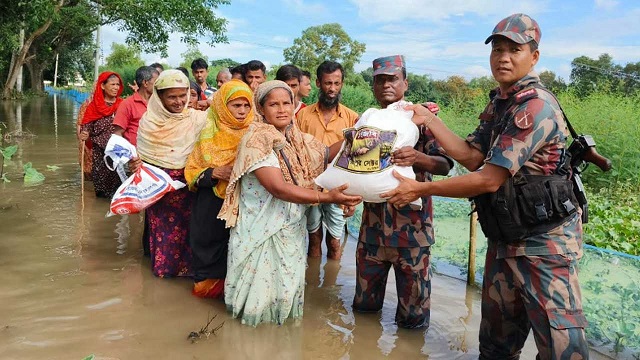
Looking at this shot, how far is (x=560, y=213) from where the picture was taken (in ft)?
7.95

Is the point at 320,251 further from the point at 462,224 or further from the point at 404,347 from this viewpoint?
the point at 404,347

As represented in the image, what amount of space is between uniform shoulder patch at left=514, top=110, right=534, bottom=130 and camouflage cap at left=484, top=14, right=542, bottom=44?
1.06 ft

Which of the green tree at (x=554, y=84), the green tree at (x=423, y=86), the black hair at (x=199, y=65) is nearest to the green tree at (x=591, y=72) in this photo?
the green tree at (x=554, y=84)

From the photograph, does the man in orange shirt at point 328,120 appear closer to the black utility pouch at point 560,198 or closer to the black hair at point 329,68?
the black hair at point 329,68

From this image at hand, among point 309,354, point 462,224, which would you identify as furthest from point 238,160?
point 462,224

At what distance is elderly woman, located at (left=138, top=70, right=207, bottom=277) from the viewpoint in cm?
425

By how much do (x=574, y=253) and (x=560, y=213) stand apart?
0.21 m

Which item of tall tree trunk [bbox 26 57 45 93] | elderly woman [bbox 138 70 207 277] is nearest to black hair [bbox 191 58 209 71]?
elderly woman [bbox 138 70 207 277]

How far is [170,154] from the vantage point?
425 cm

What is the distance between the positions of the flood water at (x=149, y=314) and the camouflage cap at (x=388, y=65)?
165 cm

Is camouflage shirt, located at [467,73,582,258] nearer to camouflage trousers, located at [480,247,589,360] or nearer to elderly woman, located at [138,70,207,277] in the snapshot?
camouflage trousers, located at [480,247,589,360]

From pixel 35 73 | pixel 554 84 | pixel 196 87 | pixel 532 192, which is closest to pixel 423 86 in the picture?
pixel 554 84

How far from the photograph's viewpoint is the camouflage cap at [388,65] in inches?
126

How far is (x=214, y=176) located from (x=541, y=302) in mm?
2150
